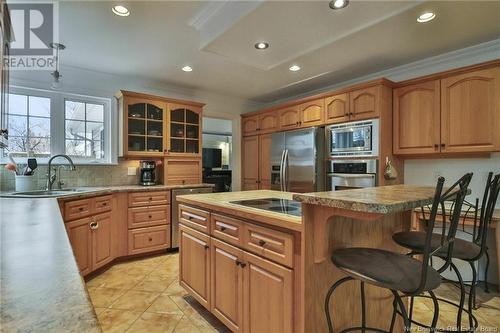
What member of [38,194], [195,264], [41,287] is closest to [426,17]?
[195,264]

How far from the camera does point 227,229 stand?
68.7 inches

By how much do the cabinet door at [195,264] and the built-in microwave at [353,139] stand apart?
209 centimetres

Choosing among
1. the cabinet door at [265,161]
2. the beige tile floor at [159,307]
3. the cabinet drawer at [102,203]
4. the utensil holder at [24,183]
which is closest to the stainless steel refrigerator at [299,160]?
the cabinet door at [265,161]

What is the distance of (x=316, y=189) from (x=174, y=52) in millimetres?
2363

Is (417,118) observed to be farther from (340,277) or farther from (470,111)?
(340,277)

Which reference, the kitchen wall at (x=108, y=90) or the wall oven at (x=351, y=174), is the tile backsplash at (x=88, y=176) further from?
the wall oven at (x=351, y=174)

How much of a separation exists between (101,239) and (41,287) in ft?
9.03

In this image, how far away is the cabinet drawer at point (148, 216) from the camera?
3322 mm

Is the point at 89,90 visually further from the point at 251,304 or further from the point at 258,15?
the point at 251,304

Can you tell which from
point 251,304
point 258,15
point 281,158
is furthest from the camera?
point 281,158

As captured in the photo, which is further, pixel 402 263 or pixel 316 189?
pixel 316 189

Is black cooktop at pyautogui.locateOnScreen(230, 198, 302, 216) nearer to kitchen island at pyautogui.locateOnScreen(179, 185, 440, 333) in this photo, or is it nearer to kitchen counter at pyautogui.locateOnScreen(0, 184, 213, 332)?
kitchen island at pyautogui.locateOnScreen(179, 185, 440, 333)

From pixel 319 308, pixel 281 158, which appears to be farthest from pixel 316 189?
pixel 319 308

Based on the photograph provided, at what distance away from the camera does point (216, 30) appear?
2.30 m
